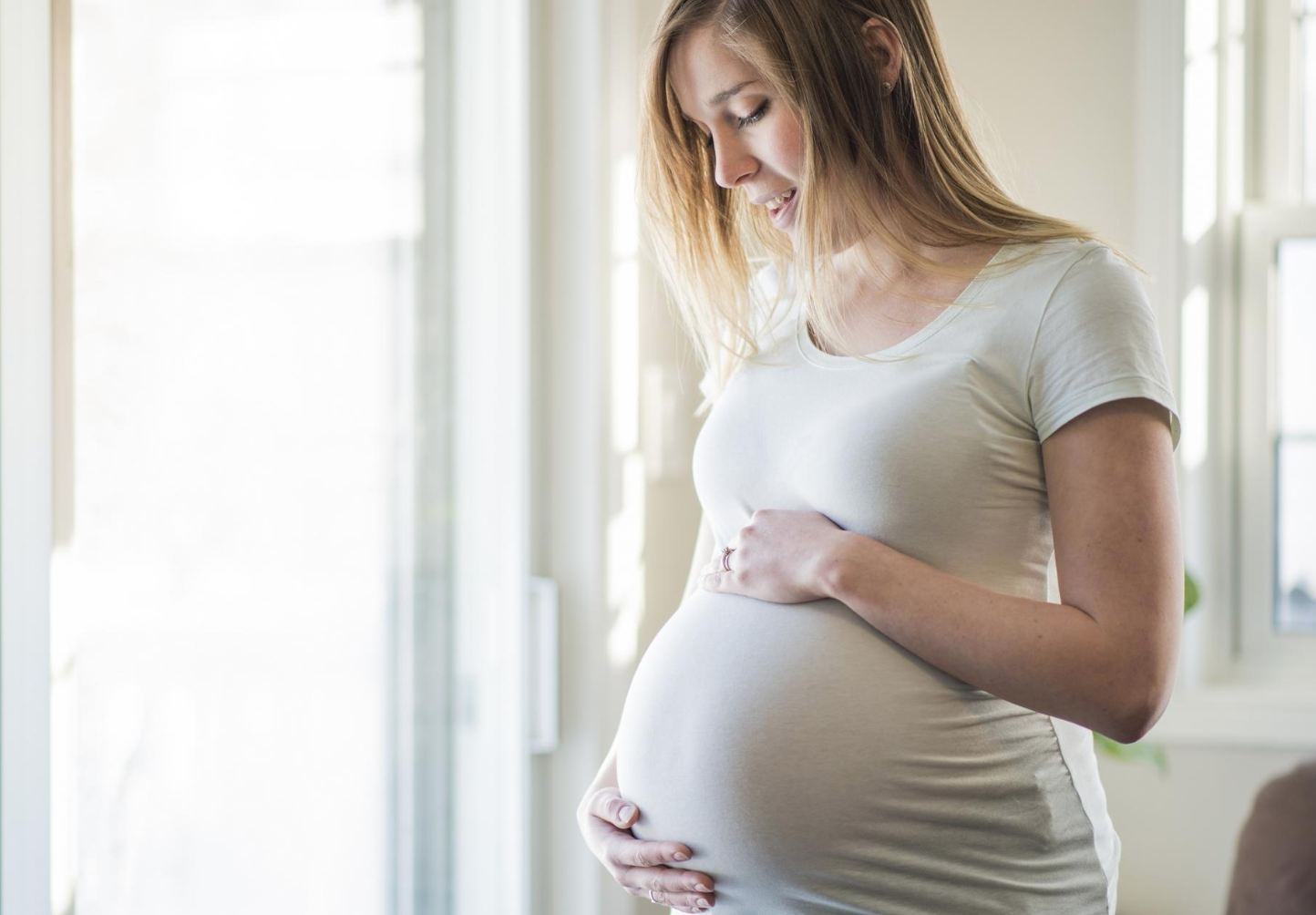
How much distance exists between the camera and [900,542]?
87 centimetres

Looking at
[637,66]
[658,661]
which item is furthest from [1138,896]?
[637,66]

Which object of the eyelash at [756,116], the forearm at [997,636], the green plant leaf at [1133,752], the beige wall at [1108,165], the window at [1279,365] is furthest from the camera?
the window at [1279,365]

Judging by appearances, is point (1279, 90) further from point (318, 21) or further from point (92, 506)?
point (92, 506)

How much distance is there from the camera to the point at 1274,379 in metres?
2.08

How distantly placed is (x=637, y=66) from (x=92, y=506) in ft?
3.63

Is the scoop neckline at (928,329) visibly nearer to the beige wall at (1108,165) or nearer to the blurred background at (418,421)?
the blurred background at (418,421)

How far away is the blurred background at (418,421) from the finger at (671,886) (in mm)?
464

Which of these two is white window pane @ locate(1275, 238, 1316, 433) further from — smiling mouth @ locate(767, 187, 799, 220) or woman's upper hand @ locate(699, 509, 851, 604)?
woman's upper hand @ locate(699, 509, 851, 604)

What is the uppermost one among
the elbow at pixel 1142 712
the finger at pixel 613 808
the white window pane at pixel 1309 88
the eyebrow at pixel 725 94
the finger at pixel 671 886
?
the white window pane at pixel 1309 88

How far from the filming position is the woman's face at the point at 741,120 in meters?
0.97

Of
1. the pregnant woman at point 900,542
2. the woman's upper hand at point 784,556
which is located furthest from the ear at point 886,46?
the woman's upper hand at point 784,556

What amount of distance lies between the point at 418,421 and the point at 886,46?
0.82m

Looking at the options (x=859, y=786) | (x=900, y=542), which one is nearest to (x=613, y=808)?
(x=859, y=786)

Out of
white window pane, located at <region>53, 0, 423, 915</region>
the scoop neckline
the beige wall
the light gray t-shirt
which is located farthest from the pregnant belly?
the beige wall
